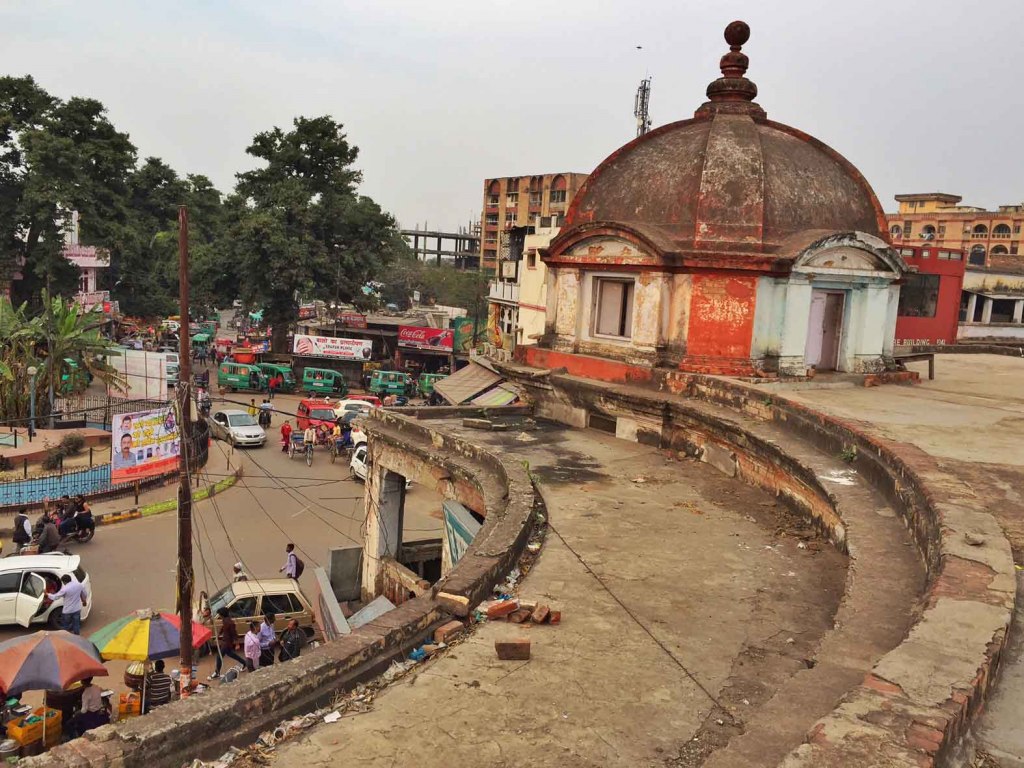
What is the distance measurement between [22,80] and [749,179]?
39.6 m

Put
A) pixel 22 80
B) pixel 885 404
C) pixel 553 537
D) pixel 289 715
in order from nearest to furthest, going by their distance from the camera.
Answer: pixel 289 715 → pixel 553 537 → pixel 885 404 → pixel 22 80

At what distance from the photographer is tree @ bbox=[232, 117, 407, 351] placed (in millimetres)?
37250

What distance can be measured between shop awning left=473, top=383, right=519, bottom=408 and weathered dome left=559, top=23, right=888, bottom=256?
3022 mm

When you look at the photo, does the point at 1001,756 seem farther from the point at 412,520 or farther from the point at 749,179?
the point at 412,520

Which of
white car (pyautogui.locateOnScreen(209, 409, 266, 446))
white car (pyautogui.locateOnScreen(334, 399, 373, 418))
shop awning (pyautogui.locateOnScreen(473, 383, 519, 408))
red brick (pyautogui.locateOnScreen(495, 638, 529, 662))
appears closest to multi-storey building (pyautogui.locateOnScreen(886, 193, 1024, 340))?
white car (pyautogui.locateOnScreen(334, 399, 373, 418))

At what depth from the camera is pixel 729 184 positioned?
11.3 m

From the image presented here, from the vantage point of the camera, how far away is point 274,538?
17.6 metres

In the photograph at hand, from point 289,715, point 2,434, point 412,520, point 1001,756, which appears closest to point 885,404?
point 1001,756

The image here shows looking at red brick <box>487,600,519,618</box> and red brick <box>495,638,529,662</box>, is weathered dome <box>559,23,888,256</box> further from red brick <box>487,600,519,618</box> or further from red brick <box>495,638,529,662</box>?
red brick <box>495,638,529,662</box>

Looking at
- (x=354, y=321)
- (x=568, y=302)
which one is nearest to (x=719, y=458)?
(x=568, y=302)

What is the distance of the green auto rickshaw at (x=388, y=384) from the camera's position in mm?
35062

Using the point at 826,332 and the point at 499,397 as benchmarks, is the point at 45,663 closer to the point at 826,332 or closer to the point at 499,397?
the point at 499,397

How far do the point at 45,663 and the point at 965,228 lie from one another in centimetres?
6885

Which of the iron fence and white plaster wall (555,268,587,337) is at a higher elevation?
white plaster wall (555,268,587,337)
